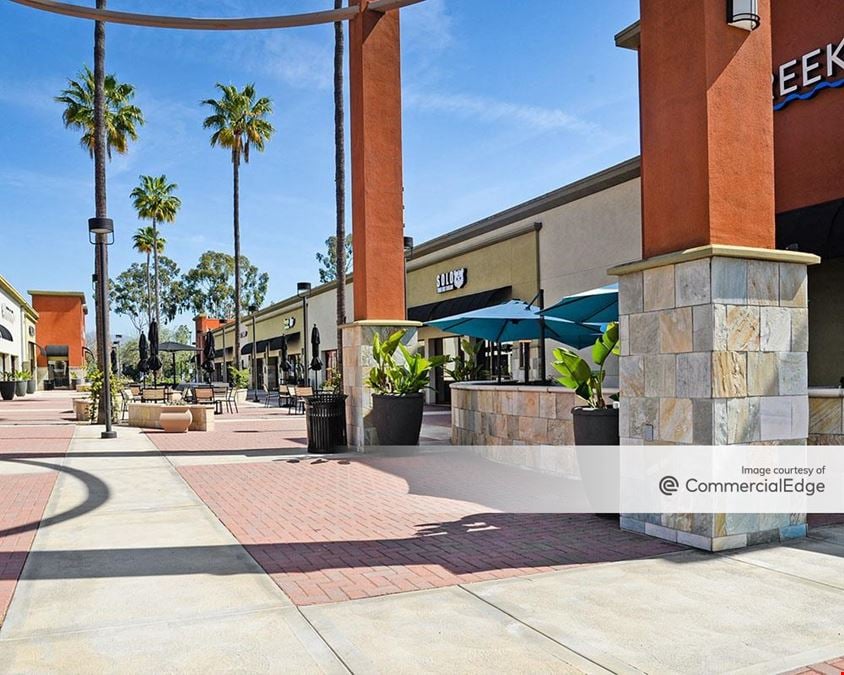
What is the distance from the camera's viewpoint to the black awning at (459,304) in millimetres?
21141

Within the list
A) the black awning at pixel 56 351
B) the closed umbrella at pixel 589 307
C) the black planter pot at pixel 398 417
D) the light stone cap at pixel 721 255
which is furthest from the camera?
the black awning at pixel 56 351

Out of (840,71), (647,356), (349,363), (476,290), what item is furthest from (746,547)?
(476,290)

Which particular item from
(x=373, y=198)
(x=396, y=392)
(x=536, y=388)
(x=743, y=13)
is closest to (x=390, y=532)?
(x=536, y=388)

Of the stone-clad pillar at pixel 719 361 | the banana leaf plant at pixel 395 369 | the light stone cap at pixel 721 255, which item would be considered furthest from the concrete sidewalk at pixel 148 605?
the banana leaf plant at pixel 395 369

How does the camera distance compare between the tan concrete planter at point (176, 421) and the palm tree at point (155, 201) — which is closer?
the tan concrete planter at point (176, 421)

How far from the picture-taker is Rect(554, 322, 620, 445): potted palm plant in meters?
7.01

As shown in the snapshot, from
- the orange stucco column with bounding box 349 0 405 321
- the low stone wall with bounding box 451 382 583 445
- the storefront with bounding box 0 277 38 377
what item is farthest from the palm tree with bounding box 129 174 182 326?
the low stone wall with bounding box 451 382 583 445

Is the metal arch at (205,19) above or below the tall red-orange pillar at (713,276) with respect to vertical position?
above

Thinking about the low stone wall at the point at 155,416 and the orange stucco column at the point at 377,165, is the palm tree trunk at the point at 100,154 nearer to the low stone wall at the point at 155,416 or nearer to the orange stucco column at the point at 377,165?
the low stone wall at the point at 155,416

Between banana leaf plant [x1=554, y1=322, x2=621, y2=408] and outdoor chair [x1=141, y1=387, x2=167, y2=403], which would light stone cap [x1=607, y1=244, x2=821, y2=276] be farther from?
outdoor chair [x1=141, y1=387, x2=167, y2=403]

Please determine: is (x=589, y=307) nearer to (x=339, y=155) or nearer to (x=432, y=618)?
(x=432, y=618)

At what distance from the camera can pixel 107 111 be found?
28422mm

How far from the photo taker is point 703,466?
566 cm

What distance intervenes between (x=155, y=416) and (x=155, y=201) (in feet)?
122
